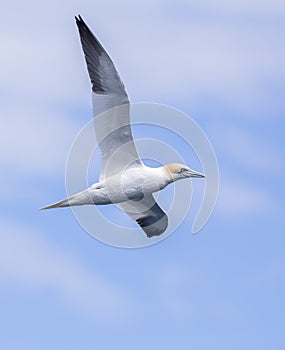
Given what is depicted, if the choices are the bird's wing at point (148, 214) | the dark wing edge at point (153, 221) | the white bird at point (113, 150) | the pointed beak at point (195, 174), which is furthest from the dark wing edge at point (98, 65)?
the dark wing edge at point (153, 221)

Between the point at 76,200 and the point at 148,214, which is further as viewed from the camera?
the point at 148,214

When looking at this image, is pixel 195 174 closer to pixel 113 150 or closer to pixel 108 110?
pixel 113 150

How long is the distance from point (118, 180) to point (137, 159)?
1.02 metres

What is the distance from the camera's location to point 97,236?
195ft

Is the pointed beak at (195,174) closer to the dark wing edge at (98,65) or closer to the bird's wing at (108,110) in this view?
the bird's wing at (108,110)

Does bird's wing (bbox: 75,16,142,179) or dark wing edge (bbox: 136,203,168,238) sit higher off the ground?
bird's wing (bbox: 75,16,142,179)

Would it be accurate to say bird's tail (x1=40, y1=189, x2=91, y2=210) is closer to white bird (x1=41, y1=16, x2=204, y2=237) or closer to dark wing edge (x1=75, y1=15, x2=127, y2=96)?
white bird (x1=41, y1=16, x2=204, y2=237)

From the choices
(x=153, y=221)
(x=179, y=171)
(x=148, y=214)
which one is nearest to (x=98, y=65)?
(x=179, y=171)

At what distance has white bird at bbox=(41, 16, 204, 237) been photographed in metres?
58.2

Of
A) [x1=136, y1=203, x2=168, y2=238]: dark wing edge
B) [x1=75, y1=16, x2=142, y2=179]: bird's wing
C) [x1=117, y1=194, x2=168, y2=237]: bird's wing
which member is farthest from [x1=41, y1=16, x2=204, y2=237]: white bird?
[x1=136, y1=203, x2=168, y2=238]: dark wing edge

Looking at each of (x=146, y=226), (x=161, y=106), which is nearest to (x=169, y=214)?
(x=146, y=226)

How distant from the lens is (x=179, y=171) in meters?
60.0

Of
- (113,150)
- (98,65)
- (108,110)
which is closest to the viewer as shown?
(98,65)

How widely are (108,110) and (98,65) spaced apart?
58.5 inches
